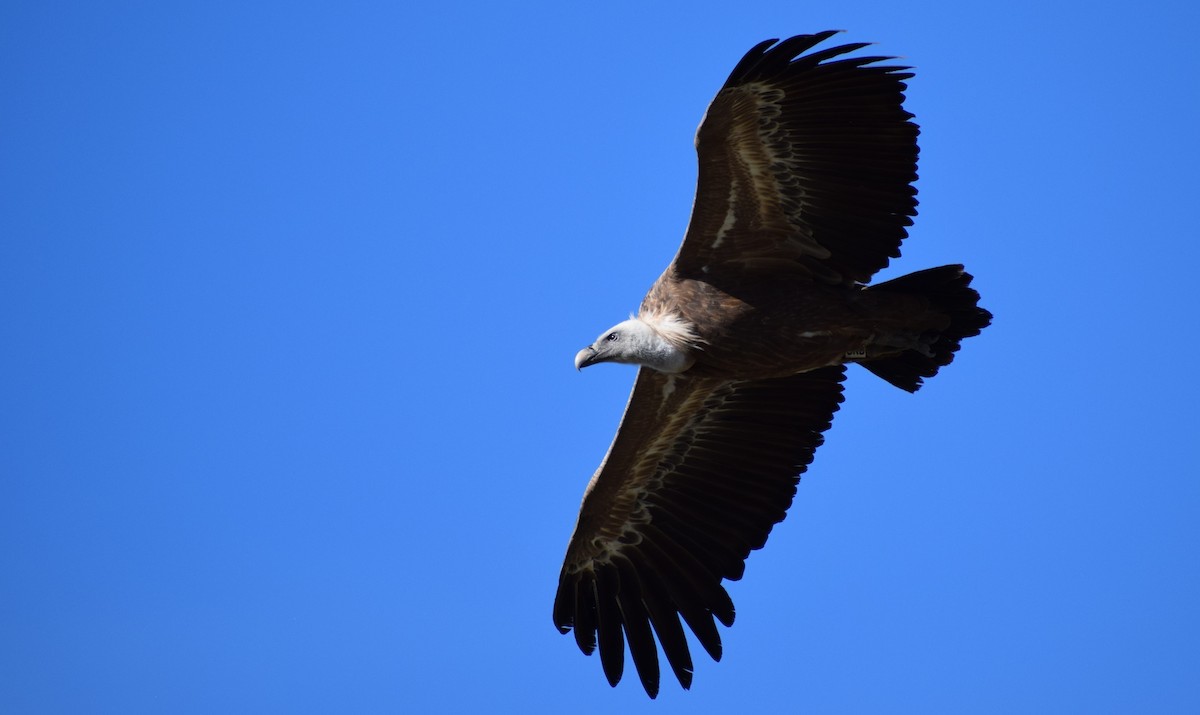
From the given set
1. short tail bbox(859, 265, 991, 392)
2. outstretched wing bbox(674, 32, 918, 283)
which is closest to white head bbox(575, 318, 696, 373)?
outstretched wing bbox(674, 32, 918, 283)

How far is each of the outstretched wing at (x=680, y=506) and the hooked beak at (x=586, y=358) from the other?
0.79 metres

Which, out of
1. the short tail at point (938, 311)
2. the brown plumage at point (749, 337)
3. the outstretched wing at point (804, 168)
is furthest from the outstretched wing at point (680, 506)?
the outstretched wing at point (804, 168)

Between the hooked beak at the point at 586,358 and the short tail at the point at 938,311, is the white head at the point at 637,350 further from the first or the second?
the short tail at the point at 938,311

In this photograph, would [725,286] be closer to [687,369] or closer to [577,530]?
[687,369]

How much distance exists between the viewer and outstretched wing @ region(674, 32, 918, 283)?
410 inches

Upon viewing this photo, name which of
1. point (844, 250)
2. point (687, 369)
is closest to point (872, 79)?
point (844, 250)

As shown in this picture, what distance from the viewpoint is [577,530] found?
12.3 metres

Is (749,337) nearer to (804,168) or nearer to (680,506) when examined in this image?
(804,168)

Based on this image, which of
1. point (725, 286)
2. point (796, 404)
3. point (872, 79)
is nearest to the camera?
point (872, 79)

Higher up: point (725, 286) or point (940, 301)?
point (725, 286)

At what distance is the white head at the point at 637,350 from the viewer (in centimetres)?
1091

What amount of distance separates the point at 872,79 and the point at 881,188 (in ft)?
2.63

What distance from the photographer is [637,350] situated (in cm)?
1091

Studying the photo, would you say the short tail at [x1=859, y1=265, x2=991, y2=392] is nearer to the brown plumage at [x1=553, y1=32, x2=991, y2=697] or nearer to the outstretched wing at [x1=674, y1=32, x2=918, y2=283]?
the brown plumage at [x1=553, y1=32, x2=991, y2=697]
